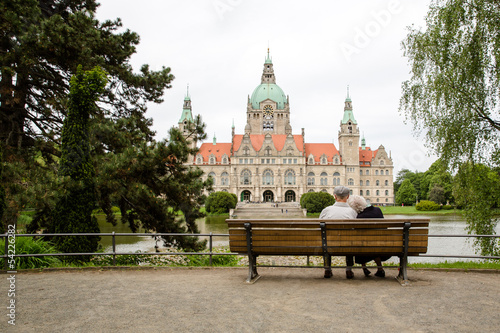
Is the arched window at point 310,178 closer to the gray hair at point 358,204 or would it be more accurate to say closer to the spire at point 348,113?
the spire at point 348,113

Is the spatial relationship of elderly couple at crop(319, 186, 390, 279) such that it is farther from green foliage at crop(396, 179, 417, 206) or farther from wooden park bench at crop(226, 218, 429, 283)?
green foliage at crop(396, 179, 417, 206)

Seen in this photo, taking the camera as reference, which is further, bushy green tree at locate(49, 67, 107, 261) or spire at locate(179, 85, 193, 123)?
spire at locate(179, 85, 193, 123)

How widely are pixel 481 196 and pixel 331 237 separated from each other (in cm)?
685

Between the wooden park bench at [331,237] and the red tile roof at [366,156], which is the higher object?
the red tile roof at [366,156]

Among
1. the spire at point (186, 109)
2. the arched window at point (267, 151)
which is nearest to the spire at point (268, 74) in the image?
the spire at point (186, 109)

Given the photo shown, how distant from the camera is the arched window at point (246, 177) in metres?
74.1

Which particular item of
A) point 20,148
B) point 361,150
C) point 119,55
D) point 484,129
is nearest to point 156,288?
point 20,148

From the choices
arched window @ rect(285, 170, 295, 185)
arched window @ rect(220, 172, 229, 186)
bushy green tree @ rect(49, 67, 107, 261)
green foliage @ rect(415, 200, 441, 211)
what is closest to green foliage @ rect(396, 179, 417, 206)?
green foliage @ rect(415, 200, 441, 211)

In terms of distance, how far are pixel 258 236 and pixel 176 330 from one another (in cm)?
215

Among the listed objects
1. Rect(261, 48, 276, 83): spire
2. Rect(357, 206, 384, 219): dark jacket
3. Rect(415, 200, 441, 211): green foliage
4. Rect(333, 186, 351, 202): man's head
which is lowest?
Rect(415, 200, 441, 211): green foliage

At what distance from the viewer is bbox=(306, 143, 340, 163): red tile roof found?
76.4 metres

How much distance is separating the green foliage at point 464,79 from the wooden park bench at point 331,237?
604 centimetres

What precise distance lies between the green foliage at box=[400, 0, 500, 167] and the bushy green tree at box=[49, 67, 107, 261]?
331 inches

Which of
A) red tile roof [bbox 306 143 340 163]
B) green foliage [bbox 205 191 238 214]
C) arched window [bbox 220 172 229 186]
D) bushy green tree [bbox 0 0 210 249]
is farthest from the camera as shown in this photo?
red tile roof [bbox 306 143 340 163]
